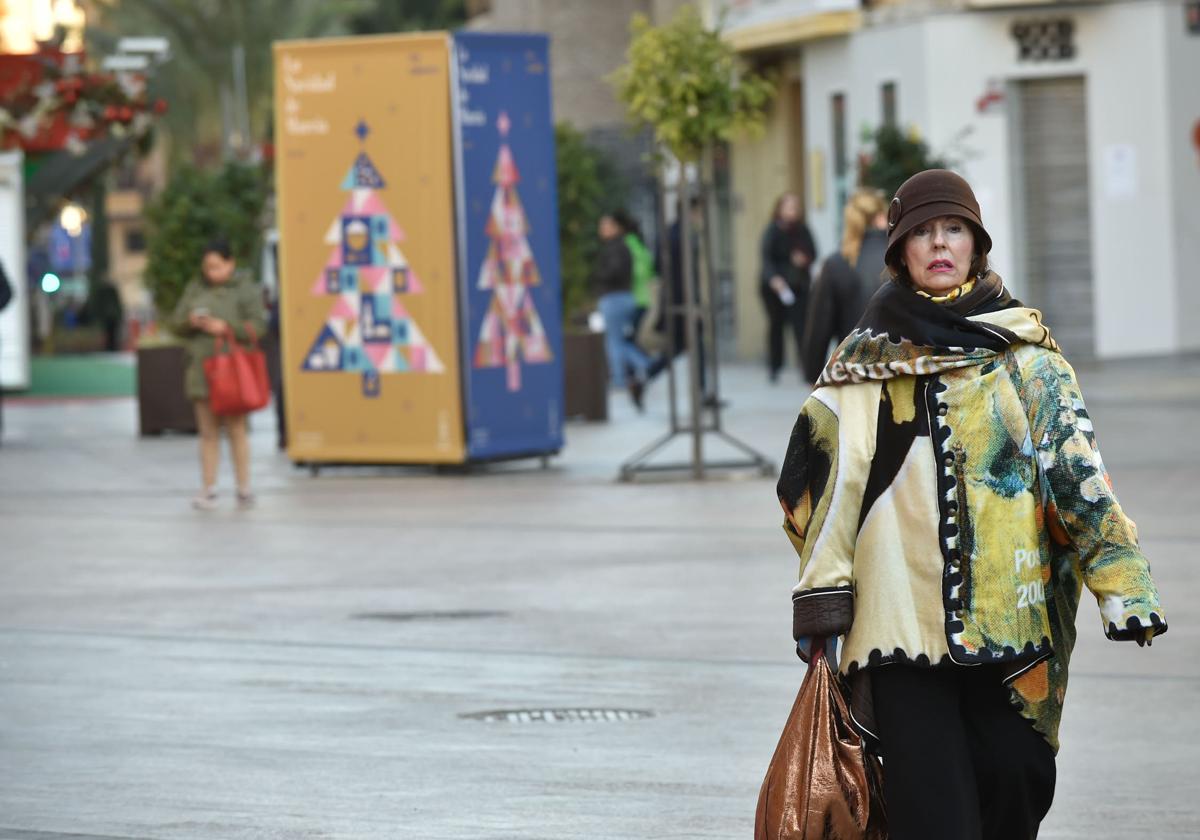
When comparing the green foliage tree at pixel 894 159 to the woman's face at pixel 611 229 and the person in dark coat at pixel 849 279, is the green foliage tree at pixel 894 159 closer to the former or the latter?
the woman's face at pixel 611 229

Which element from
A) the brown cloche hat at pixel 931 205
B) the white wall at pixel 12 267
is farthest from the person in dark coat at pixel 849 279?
the white wall at pixel 12 267

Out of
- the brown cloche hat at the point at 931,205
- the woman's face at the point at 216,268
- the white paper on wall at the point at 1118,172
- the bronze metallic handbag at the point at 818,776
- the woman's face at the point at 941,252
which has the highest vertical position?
the white paper on wall at the point at 1118,172

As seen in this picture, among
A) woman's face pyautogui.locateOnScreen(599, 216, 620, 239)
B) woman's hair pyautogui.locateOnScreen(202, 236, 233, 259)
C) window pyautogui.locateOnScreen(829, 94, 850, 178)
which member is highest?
window pyautogui.locateOnScreen(829, 94, 850, 178)

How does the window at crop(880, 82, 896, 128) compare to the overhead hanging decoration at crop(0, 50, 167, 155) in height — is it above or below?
below

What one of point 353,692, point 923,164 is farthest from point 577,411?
point 353,692

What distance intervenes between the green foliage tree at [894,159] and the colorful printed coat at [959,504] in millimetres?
19565

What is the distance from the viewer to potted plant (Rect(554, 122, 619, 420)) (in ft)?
72.3

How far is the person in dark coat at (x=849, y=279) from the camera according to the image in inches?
526

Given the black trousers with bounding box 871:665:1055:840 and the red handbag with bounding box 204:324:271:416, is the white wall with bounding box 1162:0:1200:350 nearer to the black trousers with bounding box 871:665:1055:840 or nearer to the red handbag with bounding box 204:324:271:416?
the red handbag with bounding box 204:324:271:416

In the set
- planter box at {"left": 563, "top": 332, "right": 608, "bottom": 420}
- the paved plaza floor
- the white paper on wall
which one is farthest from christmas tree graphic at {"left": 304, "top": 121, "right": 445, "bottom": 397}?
the white paper on wall

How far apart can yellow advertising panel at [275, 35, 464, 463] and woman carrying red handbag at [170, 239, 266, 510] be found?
75.4 inches

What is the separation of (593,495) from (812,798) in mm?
11315

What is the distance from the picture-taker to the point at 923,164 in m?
24.2

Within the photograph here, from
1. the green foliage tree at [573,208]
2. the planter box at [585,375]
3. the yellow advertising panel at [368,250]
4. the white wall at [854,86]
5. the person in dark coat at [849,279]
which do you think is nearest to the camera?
the person in dark coat at [849,279]
